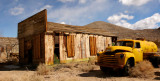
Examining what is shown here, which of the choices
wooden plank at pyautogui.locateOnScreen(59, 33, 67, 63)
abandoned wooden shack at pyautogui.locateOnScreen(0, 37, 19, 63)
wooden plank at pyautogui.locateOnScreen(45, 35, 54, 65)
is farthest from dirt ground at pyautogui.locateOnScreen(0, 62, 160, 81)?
abandoned wooden shack at pyautogui.locateOnScreen(0, 37, 19, 63)

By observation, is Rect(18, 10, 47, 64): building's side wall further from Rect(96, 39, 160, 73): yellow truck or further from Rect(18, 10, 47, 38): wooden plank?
Rect(96, 39, 160, 73): yellow truck

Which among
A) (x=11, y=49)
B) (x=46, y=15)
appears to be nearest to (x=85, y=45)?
(x=46, y=15)

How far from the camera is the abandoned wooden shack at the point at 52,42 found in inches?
446

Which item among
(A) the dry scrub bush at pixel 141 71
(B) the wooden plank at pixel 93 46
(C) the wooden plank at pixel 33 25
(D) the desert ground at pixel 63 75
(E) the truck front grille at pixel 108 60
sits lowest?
(D) the desert ground at pixel 63 75

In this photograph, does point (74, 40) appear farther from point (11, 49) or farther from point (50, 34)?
point (11, 49)

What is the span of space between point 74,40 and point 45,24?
3516mm

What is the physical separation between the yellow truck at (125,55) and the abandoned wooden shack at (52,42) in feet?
16.5

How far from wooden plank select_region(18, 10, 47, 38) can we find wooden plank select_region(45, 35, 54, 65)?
918mm

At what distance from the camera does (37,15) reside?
12297 millimetres

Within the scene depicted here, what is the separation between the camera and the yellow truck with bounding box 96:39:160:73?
6.86 meters

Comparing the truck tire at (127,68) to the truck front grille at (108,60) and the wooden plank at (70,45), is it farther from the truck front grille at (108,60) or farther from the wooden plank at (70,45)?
the wooden plank at (70,45)

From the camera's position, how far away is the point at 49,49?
37.0ft

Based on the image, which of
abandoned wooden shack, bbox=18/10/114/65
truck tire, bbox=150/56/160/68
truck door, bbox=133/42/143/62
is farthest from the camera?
abandoned wooden shack, bbox=18/10/114/65

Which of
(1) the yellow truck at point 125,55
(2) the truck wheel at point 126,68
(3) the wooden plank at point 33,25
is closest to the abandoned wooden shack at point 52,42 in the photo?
(3) the wooden plank at point 33,25
